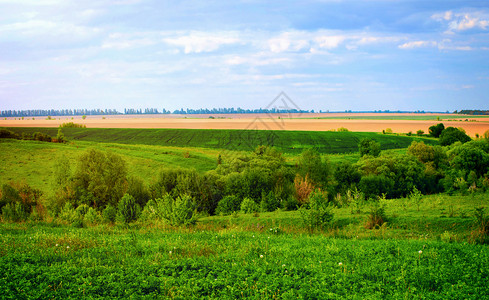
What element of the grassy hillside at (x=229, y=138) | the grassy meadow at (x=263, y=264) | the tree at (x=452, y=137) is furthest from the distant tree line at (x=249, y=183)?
the grassy hillside at (x=229, y=138)

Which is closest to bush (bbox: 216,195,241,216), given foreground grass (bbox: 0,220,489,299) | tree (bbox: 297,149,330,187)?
tree (bbox: 297,149,330,187)

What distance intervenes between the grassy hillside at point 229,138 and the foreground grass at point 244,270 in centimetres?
5603

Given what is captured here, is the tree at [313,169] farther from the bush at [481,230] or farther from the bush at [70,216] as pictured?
the bush at [481,230]

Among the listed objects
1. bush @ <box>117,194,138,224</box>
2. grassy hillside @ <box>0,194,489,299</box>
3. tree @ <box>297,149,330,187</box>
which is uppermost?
grassy hillside @ <box>0,194,489,299</box>

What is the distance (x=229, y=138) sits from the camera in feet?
277

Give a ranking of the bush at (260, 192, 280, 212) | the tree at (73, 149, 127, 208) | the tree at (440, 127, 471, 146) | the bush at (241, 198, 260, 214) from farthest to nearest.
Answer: the tree at (440, 127, 471, 146) → the tree at (73, 149, 127, 208) → the bush at (260, 192, 280, 212) → the bush at (241, 198, 260, 214)

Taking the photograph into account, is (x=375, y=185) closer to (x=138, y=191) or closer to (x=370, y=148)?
(x=370, y=148)

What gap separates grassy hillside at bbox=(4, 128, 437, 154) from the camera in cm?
7394

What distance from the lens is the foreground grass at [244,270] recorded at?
7.37 meters

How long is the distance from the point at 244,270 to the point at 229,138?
250 feet

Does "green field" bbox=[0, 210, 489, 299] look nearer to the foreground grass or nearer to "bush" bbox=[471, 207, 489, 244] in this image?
the foreground grass

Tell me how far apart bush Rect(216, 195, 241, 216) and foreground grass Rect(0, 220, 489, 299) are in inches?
788

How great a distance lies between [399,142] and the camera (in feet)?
Answer: 249

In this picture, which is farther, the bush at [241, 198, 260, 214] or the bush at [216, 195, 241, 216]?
the bush at [216, 195, 241, 216]
